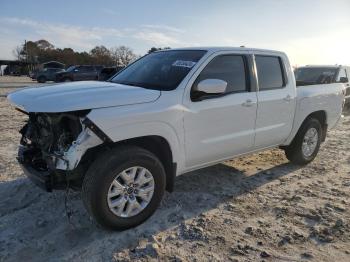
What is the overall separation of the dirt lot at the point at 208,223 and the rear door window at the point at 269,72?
1376 millimetres

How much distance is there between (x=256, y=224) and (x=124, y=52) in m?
78.6

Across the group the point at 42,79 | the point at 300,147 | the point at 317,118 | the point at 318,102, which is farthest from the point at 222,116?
the point at 42,79

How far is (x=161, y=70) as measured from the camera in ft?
15.3

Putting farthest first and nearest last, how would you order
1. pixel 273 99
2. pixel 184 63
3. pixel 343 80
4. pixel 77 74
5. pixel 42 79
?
pixel 42 79
pixel 77 74
pixel 343 80
pixel 273 99
pixel 184 63

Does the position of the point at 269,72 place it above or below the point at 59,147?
above

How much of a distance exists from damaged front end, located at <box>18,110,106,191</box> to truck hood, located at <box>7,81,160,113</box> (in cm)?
14

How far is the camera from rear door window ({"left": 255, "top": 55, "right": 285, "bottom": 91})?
5250mm

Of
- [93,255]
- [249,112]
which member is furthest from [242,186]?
[93,255]

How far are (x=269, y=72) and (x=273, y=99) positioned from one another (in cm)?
41

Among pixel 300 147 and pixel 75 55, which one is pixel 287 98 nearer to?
pixel 300 147

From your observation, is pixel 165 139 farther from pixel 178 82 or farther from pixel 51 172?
pixel 51 172

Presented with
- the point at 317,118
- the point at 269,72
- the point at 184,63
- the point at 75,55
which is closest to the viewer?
the point at 184,63

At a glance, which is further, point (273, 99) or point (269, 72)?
point (269, 72)

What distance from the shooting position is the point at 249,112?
4.93m
